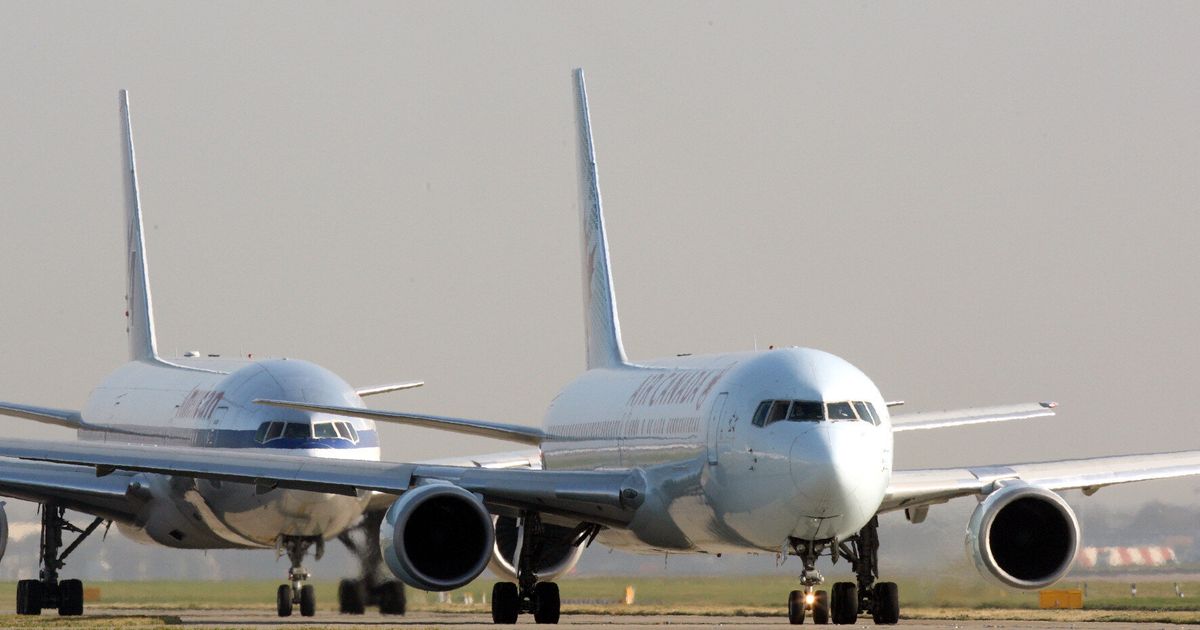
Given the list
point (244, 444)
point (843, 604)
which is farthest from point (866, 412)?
point (244, 444)

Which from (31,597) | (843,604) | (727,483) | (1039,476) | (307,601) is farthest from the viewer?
(31,597)

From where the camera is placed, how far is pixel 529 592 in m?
29.5

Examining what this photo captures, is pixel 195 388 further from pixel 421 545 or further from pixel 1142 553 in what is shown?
pixel 1142 553

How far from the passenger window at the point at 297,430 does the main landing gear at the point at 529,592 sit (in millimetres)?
5238

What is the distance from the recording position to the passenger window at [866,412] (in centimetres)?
2583

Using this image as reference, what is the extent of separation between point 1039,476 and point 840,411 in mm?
5547

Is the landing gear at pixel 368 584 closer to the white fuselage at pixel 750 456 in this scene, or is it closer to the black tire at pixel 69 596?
the black tire at pixel 69 596

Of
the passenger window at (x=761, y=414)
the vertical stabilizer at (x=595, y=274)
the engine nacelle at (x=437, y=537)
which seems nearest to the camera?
the passenger window at (x=761, y=414)

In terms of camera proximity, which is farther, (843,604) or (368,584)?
(368,584)

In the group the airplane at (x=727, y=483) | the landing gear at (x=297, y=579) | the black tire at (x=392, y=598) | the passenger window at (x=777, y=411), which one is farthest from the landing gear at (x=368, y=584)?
the passenger window at (x=777, y=411)

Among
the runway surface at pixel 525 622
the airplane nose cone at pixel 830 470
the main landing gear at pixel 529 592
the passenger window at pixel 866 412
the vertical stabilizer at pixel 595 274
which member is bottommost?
the runway surface at pixel 525 622

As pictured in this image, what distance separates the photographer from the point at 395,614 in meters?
36.6

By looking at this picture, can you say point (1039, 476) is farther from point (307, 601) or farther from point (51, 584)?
point (51, 584)

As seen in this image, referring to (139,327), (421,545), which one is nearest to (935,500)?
(421,545)
